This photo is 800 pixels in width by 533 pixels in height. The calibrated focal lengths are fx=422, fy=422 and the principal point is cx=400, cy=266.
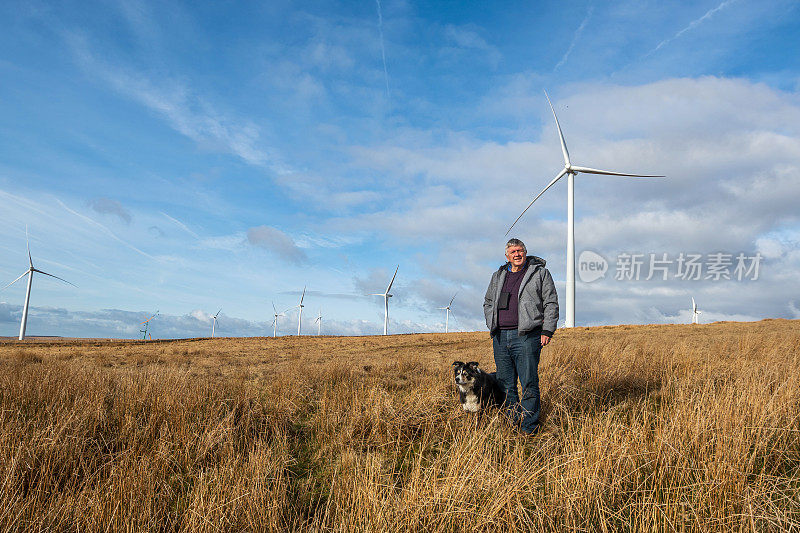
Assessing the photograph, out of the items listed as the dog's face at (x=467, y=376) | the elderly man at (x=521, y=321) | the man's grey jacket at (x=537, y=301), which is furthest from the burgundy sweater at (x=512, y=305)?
the dog's face at (x=467, y=376)

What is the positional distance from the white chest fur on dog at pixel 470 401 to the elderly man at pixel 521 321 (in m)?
0.51

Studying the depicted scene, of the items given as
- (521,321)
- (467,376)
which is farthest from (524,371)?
(467,376)

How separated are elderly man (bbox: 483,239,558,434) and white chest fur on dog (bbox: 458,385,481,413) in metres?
0.51

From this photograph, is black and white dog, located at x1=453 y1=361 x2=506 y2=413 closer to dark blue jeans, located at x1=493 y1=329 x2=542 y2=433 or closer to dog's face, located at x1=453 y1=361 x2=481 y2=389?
dog's face, located at x1=453 y1=361 x2=481 y2=389

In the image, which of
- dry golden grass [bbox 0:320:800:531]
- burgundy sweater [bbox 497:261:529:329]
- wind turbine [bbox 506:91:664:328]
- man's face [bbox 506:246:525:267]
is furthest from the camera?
wind turbine [bbox 506:91:664:328]

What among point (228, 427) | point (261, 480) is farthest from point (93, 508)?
point (228, 427)

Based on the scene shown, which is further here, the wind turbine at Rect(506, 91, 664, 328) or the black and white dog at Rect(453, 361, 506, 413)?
the wind turbine at Rect(506, 91, 664, 328)

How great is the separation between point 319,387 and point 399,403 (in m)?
2.92

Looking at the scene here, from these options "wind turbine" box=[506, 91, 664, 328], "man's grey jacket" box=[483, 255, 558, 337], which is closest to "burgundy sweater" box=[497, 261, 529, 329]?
"man's grey jacket" box=[483, 255, 558, 337]

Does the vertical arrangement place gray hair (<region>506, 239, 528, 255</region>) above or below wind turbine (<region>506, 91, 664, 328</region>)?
below

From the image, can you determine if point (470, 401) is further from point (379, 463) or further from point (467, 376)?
point (379, 463)

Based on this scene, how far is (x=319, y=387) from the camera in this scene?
958 centimetres

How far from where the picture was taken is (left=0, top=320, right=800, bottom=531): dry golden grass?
3570mm

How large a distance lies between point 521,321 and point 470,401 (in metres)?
1.52
